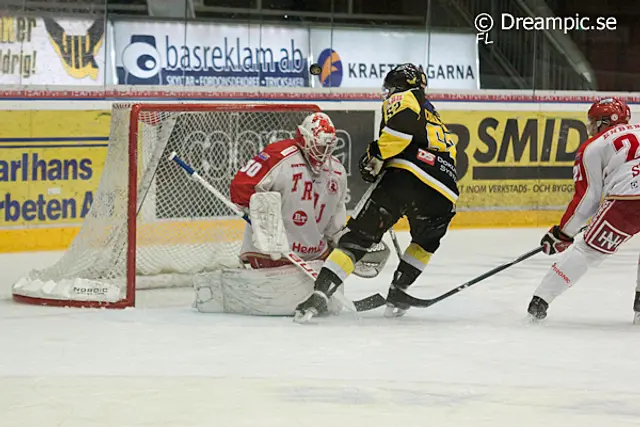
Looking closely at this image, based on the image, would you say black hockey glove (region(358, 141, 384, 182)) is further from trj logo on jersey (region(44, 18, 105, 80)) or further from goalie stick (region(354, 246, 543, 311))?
trj logo on jersey (region(44, 18, 105, 80))

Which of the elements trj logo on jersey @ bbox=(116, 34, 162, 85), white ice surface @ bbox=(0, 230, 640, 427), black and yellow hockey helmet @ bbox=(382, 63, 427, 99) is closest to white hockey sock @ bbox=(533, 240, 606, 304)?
white ice surface @ bbox=(0, 230, 640, 427)

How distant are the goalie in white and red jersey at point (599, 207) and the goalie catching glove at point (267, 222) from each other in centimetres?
105

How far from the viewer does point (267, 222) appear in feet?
15.4

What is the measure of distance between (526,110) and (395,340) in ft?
15.4

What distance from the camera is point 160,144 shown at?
5.31 m

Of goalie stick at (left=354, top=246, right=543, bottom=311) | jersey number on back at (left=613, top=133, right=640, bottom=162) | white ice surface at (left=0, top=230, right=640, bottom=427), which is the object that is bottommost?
white ice surface at (left=0, top=230, right=640, bottom=427)

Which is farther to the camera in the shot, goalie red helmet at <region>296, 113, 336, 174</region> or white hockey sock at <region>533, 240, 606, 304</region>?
goalie red helmet at <region>296, 113, 336, 174</region>

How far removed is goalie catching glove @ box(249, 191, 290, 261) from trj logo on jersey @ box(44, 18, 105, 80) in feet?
9.48

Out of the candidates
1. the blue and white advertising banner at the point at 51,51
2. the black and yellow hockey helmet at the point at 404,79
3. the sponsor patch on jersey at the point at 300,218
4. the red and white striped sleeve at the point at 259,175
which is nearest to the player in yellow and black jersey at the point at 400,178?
the black and yellow hockey helmet at the point at 404,79

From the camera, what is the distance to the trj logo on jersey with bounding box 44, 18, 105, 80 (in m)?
7.19

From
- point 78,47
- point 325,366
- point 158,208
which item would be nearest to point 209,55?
point 78,47

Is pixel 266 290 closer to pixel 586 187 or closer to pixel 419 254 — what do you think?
pixel 419 254

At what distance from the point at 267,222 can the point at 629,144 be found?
145 centimetres

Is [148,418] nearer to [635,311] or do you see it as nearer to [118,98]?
[635,311]
